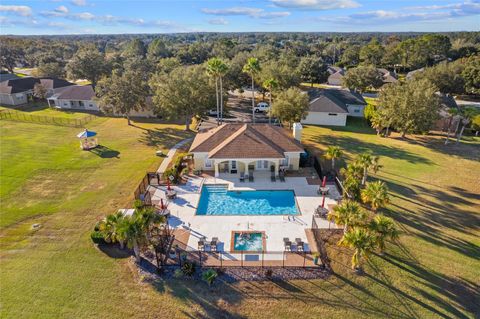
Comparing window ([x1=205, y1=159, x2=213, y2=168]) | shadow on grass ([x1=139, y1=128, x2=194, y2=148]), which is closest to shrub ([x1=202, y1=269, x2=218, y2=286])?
window ([x1=205, y1=159, x2=213, y2=168])

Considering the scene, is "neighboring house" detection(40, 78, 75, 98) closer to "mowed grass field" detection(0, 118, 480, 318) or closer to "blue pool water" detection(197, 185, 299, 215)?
"mowed grass field" detection(0, 118, 480, 318)

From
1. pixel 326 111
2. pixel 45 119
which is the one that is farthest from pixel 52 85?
pixel 326 111

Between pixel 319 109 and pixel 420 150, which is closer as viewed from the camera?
pixel 420 150

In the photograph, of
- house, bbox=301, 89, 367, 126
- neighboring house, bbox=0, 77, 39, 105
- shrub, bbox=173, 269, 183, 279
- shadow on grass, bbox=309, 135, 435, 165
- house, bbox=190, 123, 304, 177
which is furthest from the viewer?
neighboring house, bbox=0, 77, 39, 105

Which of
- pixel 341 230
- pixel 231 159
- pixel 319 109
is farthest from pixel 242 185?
pixel 319 109

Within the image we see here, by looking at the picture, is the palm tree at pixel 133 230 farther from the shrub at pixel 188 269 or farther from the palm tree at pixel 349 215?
the palm tree at pixel 349 215

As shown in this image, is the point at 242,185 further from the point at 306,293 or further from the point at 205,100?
the point at 205,100

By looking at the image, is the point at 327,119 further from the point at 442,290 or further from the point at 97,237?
the point at 97,237
